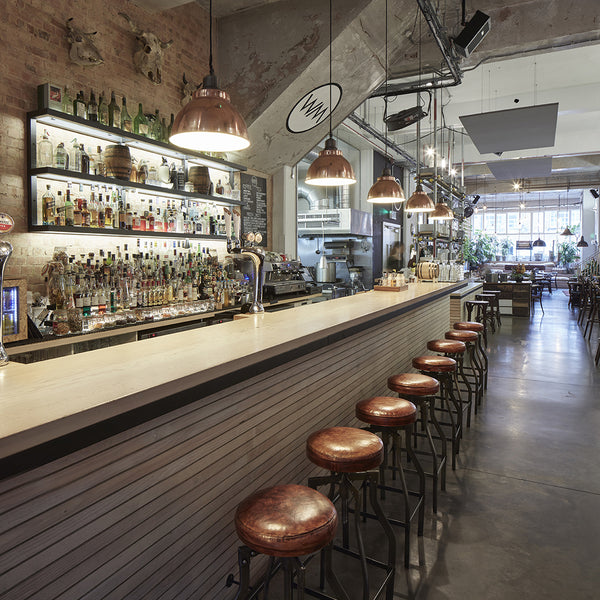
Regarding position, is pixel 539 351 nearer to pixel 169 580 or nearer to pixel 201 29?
pixel 201 29

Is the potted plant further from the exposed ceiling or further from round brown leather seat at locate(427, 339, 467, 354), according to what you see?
round brown leather seat at locate(427, 339, 467, 354)

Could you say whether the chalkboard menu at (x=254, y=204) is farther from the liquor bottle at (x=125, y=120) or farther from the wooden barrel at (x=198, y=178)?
the liquor bottle at (x=125, y=120)

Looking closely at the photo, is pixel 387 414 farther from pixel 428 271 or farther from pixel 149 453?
pixel 428 271

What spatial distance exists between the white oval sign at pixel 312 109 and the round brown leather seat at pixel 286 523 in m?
4.99

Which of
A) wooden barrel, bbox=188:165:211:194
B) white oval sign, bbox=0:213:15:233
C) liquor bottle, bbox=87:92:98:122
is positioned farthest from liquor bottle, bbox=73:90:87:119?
white oval sign, bbox=0:213:15:233

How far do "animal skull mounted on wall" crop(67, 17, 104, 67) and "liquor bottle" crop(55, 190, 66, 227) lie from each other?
3.48 ft

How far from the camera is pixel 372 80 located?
20.1 ft

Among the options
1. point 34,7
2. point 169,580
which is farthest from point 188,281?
point 169,580

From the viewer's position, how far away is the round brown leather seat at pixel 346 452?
1791mm

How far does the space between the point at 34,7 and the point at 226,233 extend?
2.62 m

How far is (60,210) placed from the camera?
12.2ft

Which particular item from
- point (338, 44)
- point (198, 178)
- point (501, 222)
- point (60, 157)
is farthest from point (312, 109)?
point (501, 222)

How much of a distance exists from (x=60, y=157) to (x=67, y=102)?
1.46 feet

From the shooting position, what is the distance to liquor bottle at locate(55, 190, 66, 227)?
11.9ft
